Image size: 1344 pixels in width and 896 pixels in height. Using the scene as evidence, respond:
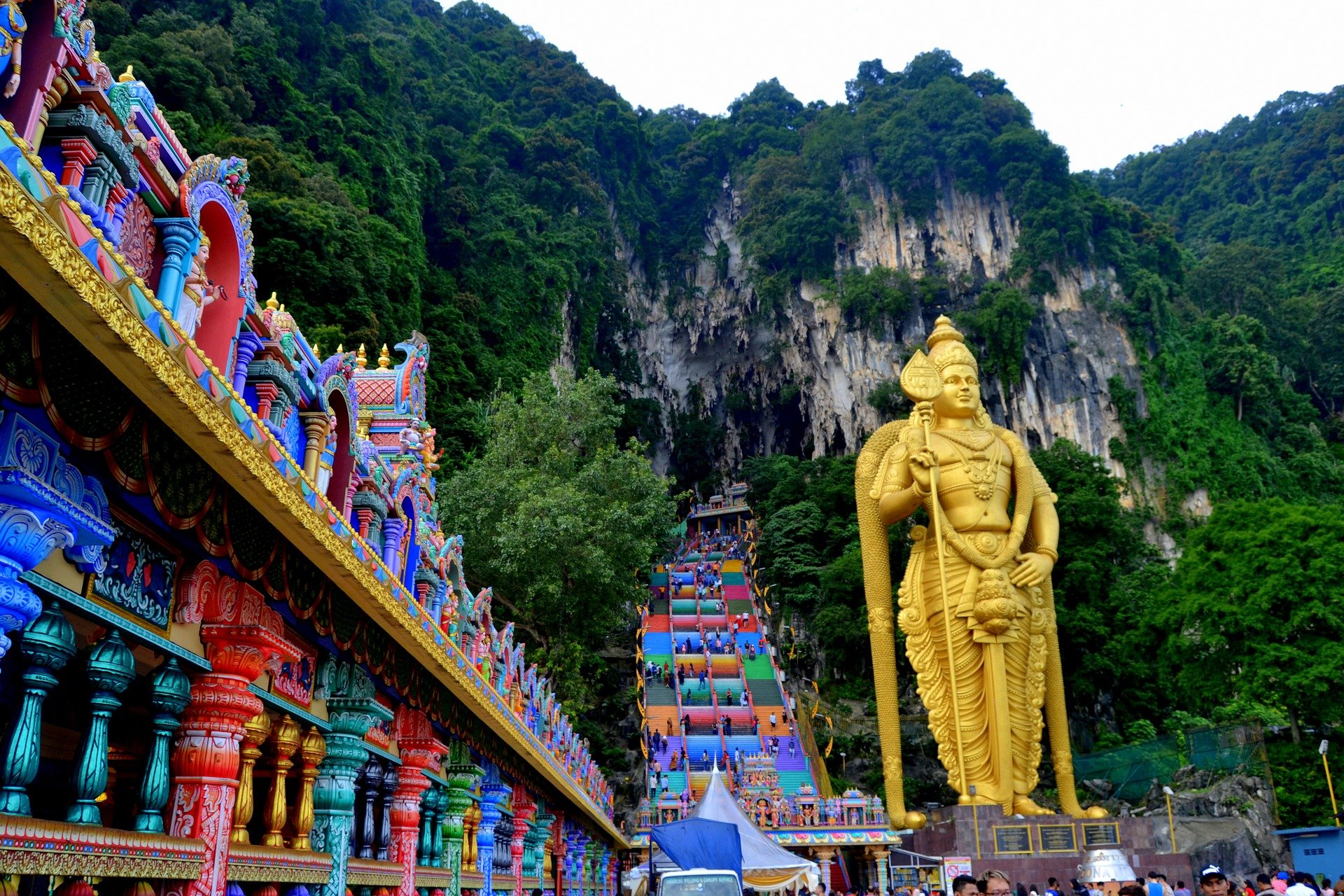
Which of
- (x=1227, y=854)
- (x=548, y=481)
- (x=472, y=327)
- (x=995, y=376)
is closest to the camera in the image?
(x=1227, y=854)

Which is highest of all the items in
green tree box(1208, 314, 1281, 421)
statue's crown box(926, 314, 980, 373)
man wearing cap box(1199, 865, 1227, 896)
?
green tree box(1208, 314, 1281, 421)

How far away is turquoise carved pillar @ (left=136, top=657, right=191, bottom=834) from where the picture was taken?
134 inches

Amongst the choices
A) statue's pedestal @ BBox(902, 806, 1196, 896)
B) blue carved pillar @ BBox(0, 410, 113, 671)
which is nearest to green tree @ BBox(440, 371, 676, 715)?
statue's pedestal @ BBox(902, 806, 1196, 896)

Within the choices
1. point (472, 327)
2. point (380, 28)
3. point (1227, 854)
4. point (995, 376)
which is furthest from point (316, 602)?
point (380, 28)

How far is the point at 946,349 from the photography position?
50.7 feet

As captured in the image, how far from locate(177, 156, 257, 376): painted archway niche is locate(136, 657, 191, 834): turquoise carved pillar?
1189 millimetres

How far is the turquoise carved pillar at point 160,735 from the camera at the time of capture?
341 cm

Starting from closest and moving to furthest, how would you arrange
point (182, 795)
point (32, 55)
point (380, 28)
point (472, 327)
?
point (32, 55), point (182, 795), point (472, 327), point (380, 28)

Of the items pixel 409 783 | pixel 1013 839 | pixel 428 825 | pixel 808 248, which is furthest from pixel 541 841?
pixel 808 248

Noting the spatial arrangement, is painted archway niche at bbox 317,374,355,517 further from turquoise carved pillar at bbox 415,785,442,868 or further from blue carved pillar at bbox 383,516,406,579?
turquoise carved pillar at bbox 415,785,442,868

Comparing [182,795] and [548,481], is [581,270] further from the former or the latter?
[182,795]

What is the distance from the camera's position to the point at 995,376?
40.7 meters

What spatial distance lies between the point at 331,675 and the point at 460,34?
57.6m

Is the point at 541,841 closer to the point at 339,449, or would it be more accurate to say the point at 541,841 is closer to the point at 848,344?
the point at 339,449
